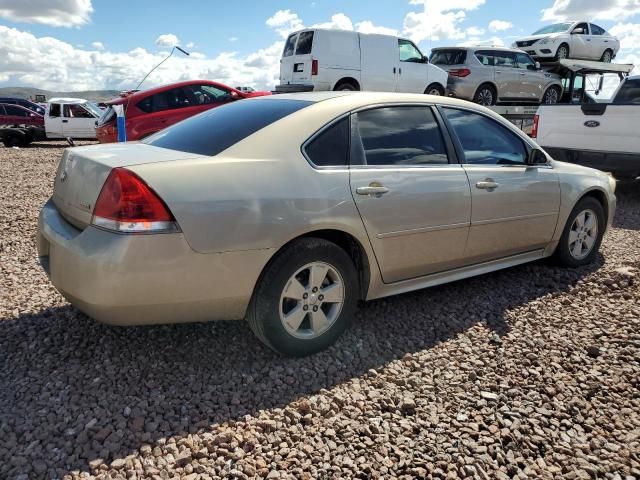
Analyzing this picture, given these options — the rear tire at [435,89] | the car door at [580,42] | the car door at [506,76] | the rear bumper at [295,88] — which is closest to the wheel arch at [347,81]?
the rear bumper at [295,88]

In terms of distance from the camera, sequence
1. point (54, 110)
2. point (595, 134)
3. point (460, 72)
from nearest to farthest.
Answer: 1. point (595, 134)
2. point (460, 72)
3. point (54, 110)

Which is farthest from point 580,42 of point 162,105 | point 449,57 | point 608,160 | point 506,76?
point 162,105

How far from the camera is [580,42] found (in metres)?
16.2

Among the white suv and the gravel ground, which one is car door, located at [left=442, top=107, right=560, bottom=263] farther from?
the white suv

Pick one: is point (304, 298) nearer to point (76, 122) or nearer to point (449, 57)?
point (449, 57)

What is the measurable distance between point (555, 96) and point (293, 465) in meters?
16.4

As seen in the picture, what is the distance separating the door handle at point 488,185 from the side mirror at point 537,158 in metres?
0.56

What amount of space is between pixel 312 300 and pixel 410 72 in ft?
38.6

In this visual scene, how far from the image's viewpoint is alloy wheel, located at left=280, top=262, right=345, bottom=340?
2.95 metres

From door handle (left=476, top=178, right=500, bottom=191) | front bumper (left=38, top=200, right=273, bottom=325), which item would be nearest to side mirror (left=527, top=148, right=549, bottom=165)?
door handle (left=476, top=178, right=500, bottom=191)

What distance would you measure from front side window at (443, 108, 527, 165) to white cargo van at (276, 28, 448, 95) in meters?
8.87

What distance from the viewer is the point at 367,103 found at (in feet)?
11.0

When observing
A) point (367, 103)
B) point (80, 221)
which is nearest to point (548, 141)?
point (367, 103)

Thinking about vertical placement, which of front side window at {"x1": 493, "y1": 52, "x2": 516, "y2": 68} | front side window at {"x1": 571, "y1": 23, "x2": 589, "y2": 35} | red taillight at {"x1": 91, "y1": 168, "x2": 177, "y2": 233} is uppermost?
front side window at {"x1": 571, "y1": 23, "x2": 589, "y2": 35}
